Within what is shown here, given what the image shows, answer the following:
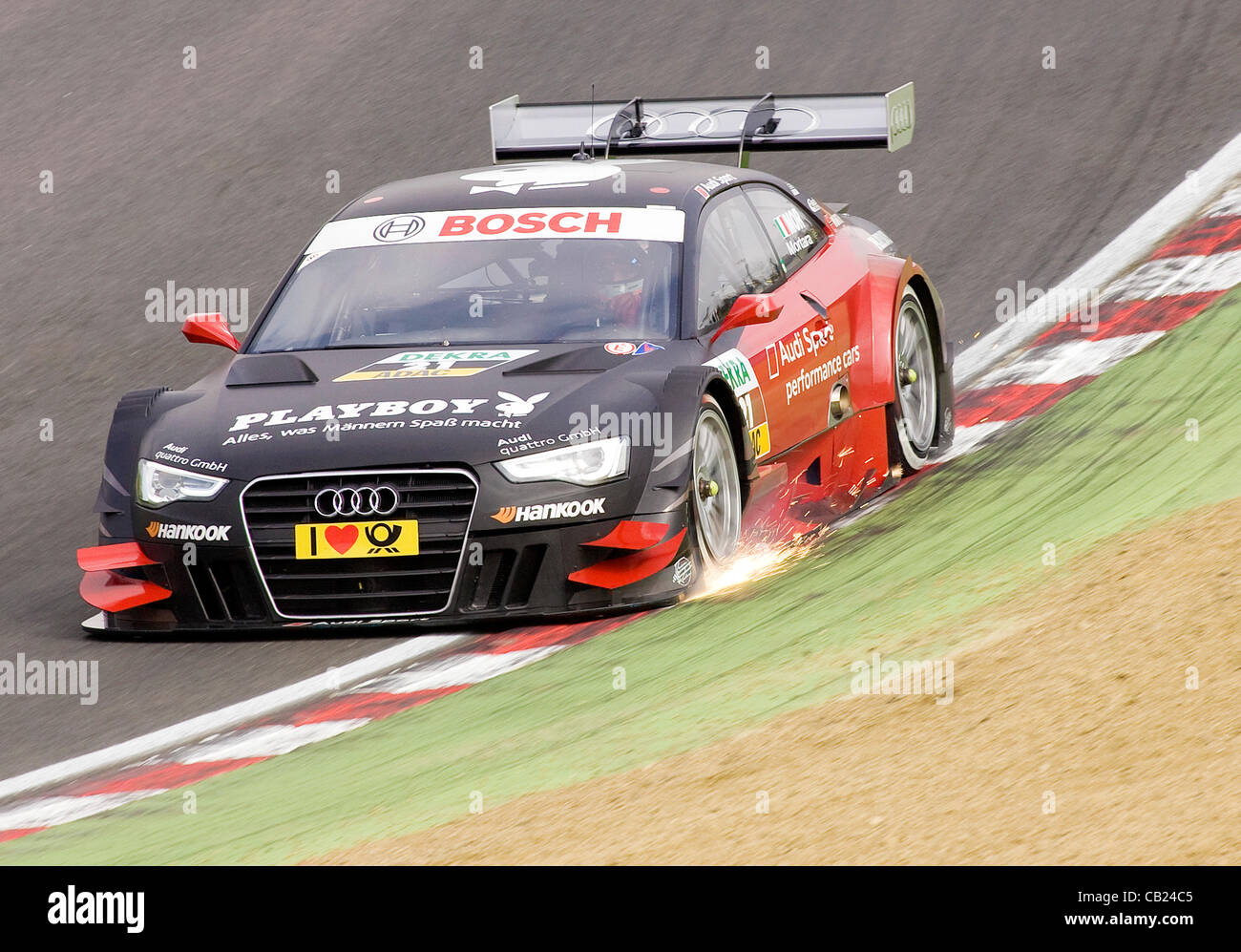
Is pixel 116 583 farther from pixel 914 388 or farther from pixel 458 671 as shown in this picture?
pixel 914 388

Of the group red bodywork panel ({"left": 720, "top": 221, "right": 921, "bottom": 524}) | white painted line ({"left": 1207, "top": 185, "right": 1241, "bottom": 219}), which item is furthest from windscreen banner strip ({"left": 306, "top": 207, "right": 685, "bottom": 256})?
white painted line ({"left": 1207, "top": 185, "right": 1241, "bottom": 219})

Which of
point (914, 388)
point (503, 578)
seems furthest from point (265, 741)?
point (914, 388)

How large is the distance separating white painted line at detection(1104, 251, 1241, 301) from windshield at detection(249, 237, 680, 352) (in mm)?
3782

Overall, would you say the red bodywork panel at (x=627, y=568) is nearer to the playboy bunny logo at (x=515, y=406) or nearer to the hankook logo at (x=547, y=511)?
the hankook logo at (x=547, y=511)

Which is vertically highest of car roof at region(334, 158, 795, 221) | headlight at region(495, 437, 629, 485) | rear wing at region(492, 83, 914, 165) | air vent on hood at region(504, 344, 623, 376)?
rear wing at region(492, 83, 914, 165)

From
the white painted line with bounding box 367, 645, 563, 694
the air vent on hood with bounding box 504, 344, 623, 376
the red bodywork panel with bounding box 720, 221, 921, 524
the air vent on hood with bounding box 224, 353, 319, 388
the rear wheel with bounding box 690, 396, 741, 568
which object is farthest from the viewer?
the red bodywork panel with bounding box 720, 221, 921, 524

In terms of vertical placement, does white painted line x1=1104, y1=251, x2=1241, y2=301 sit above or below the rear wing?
below

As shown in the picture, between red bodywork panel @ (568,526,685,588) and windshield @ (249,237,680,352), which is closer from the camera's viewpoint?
red bodywork panel @ (568,526,685,588)

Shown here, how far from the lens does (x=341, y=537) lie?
6.85 meters

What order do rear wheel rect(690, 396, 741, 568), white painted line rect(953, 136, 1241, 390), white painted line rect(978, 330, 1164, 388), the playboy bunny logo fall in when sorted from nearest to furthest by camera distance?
the playboy bunny logo
rear wheel rect(690, 396, 741, 568)
white painted line rect(978, 330, 1164, 388)
white painted line rect(953, 136, 1241, 390)

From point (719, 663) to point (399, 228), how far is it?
2763 millimetres

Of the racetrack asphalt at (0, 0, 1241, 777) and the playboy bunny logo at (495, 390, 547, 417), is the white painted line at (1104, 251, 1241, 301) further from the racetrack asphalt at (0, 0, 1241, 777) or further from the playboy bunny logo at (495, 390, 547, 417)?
the playboy bunny logo at (495, 390, 547, 417)

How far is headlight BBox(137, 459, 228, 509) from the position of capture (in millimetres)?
7004
